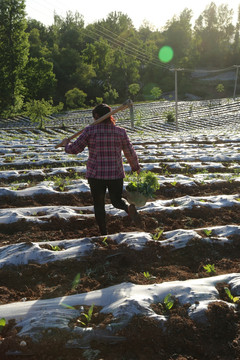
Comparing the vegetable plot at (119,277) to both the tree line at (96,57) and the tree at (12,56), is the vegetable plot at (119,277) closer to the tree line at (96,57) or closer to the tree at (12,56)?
the tree line at (96,57)

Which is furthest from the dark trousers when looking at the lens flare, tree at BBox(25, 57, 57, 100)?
the lens flare

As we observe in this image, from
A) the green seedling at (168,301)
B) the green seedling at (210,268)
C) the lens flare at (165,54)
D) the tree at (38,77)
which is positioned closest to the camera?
the green seedling at (168,301)

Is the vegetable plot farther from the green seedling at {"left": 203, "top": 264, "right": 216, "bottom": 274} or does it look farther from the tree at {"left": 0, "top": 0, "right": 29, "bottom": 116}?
the tree at {"left": 0, "top": 0, "right": 29, "bottom": 116}

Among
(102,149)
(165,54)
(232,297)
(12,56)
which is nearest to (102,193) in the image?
(102,149)

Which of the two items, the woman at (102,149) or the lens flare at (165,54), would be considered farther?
the lens flare at (165,54)

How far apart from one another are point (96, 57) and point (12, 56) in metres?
23.9

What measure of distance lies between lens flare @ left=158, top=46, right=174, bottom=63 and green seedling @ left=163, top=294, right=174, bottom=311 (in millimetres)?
70459

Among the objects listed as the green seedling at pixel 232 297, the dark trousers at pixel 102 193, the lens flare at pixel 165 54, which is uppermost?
the lens flare at pixel 165 54

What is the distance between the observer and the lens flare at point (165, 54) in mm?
66875

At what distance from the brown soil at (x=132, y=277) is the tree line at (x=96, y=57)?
2189 cm

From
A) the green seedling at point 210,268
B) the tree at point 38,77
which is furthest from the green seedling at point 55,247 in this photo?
the tree at point 38,77

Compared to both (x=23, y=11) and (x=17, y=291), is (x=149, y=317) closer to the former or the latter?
(x=17, y=291)

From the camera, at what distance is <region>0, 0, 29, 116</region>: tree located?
104 feet

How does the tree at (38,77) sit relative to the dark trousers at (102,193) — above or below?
above
